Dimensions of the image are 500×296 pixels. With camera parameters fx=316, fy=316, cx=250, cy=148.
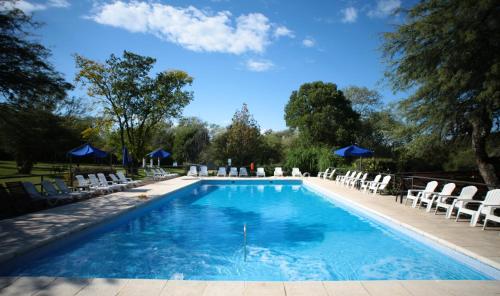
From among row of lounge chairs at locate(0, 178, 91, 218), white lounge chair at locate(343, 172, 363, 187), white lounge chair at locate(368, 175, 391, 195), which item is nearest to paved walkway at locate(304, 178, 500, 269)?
white lounge chair at locate(368, 175, 391, 195)

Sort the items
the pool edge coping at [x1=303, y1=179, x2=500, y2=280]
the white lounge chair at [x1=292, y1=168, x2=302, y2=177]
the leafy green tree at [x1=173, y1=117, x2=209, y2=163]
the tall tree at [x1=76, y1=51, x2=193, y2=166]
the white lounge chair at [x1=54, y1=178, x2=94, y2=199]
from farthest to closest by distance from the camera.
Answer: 1. the leafy green tree at [x1=173, y1=117, x2=209, y2=163]
2. the white lounge chair at [x1=292, y1=168, x2=302, y2=177]
3. the tall tree at [x1=76, y1=51, x2=193, y2=166]
4. the white lounge chair at [x1=54, y1=178, x2=94, y2=199]
5. the pool edge coping at [x1=303, y1=179, x2=500, y2=280]

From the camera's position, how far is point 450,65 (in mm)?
8797

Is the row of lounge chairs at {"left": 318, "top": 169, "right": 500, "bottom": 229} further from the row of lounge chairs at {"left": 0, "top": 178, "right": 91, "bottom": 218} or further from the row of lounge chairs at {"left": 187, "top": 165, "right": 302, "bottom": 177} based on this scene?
the row of lounge chairs at {"left": 0, "top": 178, "right": 91, "bottom": 218}

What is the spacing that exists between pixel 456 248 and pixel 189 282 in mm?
4424

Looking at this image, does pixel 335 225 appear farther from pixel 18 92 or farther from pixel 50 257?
pixel 18 92

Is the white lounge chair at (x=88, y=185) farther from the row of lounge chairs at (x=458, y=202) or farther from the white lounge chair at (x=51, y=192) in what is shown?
the row of lounge chairs at (x=458, y=202)

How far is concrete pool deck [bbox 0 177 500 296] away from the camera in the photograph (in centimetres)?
365

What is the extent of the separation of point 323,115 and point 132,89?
16.5 meters

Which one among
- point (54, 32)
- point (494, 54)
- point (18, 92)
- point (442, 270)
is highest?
point (54, 32)

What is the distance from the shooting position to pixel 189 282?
391 centimetres

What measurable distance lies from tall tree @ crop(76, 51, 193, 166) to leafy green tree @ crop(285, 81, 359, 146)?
40.5 ft

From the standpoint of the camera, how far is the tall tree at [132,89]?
68.3 feet

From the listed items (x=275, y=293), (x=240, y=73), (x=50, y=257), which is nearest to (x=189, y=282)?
(x=275, y=293)

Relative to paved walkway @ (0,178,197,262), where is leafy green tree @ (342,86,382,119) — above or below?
above
